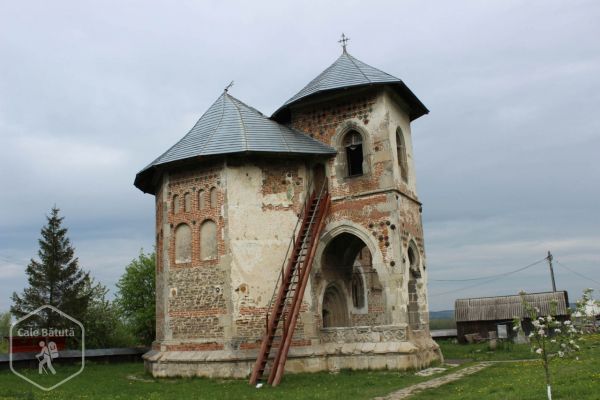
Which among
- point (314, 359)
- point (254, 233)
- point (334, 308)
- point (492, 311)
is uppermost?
point (254, 233)

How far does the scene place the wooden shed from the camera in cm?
3128

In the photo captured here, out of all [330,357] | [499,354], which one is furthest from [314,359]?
[499,354]

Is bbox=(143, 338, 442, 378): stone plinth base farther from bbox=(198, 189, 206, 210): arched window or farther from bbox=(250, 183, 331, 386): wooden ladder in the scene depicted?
bbox=(198, 189, 206, 210): arched window

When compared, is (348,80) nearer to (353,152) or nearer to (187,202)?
(353,152)

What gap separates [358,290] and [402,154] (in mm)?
6227

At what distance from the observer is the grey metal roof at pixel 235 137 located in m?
16.8

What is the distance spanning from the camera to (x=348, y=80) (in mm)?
17406

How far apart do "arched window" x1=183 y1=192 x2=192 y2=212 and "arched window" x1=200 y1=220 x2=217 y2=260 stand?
0.82 meters

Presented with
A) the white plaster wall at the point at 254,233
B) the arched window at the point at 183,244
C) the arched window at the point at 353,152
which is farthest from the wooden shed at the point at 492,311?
the arched window at the point at 183,244

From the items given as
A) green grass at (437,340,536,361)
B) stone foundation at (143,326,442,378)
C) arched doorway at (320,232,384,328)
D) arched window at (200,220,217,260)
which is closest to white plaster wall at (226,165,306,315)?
arched window at (200,220,217,260)

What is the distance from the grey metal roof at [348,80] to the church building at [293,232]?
0.09m

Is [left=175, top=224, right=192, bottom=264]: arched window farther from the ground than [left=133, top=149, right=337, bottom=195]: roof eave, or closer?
closer

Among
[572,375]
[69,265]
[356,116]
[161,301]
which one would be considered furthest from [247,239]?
[69,265]

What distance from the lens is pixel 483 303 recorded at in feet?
108
